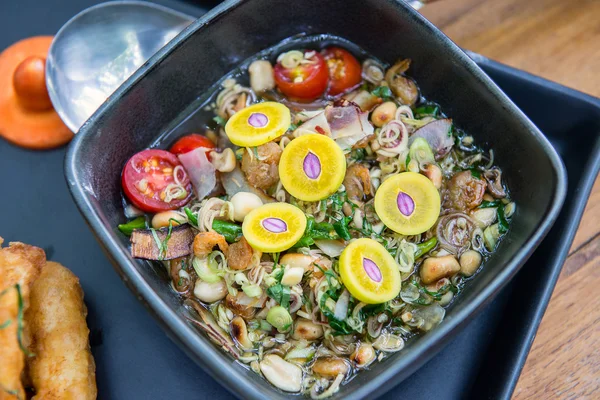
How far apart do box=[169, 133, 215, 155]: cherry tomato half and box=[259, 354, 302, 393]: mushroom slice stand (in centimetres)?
85

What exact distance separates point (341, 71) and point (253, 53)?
0.37 metres

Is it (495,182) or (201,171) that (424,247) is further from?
(201,171)

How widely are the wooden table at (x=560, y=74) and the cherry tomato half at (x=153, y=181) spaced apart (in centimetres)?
138

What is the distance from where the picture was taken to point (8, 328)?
1788 mm

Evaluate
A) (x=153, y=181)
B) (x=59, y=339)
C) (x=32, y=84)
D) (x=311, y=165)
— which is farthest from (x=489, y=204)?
(x=32, y=84)

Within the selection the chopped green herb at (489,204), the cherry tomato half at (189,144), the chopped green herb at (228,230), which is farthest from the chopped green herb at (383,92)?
the chopped green herb at (228,230)

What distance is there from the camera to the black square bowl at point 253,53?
1.72 m

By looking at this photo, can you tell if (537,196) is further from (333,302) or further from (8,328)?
(8,328)

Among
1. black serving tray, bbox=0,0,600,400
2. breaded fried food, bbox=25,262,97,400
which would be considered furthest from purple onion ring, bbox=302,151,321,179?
breaded fried food, bbox=25,262,97,400

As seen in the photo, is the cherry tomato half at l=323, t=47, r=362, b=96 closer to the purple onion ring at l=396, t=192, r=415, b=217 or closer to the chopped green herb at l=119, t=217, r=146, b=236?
the purple onion ring at l=396, t=192, r=415, b=217

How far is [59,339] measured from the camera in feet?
6.56

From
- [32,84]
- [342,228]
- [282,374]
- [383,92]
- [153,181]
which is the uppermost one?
[32,84]

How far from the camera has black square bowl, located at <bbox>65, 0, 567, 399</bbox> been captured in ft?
5.63

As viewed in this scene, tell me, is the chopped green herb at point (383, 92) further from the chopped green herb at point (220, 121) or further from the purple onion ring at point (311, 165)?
the chopped green herb at point (220, 121)
